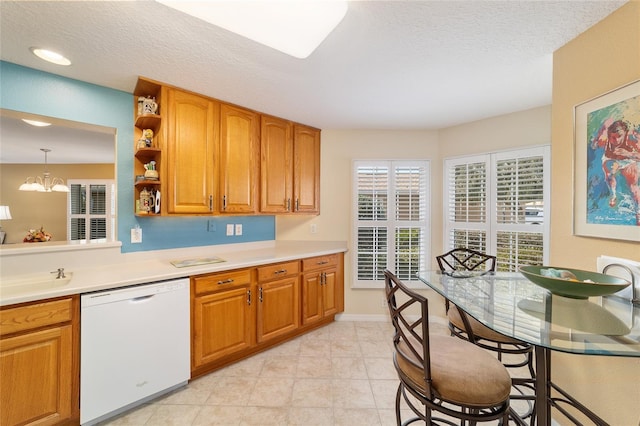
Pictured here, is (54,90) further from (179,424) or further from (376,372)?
(376,372)

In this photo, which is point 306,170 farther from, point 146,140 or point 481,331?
point 481,331

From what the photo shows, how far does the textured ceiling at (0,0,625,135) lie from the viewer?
132cm

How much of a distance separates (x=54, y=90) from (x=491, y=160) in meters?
3.85

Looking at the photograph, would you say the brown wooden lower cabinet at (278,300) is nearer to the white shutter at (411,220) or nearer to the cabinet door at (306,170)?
the cabinet door at (306,170)

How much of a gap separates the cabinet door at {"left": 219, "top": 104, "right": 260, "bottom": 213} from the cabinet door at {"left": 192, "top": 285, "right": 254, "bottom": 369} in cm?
79

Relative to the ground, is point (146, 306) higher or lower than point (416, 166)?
lower

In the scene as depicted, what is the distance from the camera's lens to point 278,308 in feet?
8.51

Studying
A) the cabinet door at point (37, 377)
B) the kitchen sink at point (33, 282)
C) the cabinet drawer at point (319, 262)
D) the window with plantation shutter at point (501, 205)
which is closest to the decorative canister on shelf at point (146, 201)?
the kitchen sink at point (33, 282)

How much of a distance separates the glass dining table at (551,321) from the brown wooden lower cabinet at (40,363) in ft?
7.24

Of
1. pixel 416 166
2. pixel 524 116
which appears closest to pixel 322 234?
pixel 416 166

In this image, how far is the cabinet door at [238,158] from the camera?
2432 mm

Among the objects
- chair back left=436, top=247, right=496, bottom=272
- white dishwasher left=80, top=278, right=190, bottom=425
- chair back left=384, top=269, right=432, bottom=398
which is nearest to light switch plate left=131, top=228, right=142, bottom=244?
white dishwasher left=80, top=278, right=190, bottom=425

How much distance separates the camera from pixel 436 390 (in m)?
1.09

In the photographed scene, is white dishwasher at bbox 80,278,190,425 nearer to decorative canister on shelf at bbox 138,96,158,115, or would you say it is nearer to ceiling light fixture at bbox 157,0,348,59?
decorative canister on shelf at bbox 138,96,158,115
